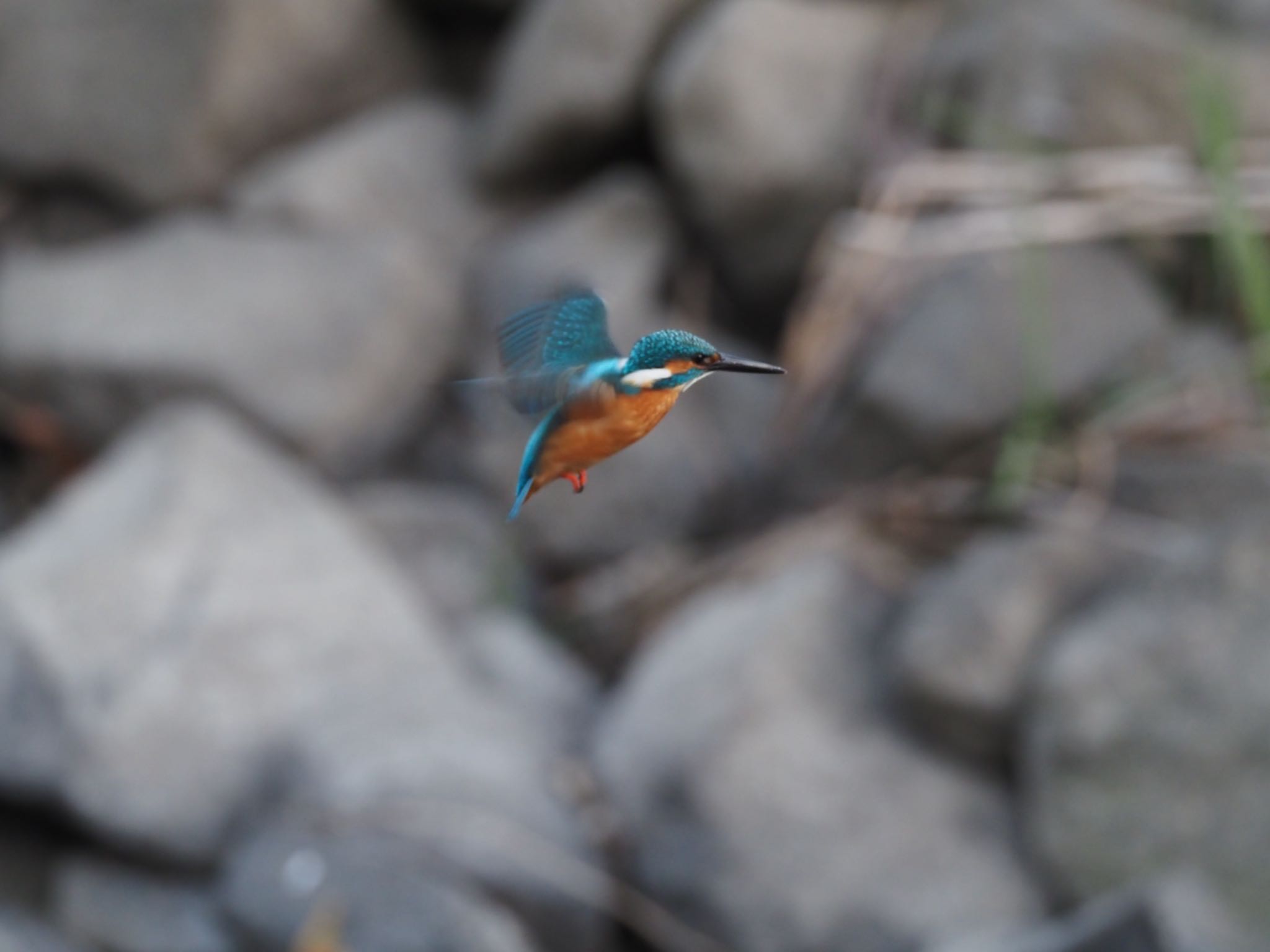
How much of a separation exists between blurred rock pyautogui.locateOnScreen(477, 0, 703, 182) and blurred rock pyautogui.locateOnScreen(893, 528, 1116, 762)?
46.1 inches

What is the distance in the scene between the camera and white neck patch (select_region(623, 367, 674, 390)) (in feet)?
0.64

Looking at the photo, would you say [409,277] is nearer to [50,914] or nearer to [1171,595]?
[50,914]

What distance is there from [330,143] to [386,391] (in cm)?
58

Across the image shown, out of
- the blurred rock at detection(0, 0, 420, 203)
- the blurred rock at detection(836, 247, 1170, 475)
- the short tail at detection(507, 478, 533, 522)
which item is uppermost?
the short tail at detection(507, 478, 533, 522)

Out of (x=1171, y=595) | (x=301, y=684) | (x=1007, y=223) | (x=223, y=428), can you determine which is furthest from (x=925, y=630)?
(x=223, y=428)

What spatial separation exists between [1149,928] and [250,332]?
5.72ft

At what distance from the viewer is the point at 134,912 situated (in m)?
1.87

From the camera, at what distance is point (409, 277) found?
8.27ft

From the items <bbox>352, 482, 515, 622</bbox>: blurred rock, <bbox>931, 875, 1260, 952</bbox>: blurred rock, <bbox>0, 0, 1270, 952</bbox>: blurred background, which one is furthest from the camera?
<bbox>352, 482, 515, 622</bbox>: blurred rock

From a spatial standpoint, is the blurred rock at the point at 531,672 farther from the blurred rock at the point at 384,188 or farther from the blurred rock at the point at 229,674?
the blurred rock at the point at 384,188

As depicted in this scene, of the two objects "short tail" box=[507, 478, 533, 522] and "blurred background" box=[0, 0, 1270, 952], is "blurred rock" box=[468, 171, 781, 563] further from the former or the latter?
"short tail" box=[507, 478, 533, 522]

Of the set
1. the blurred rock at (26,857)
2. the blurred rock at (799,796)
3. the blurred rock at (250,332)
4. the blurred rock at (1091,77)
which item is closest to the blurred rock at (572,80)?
the blurred rock at (250,332)

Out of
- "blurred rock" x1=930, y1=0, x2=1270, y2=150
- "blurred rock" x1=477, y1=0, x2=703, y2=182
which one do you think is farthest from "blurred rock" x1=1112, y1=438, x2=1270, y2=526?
"blurred rock" x1=477, y1=0, x2=703, y2=182

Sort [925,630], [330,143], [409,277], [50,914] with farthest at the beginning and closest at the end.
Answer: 1. [330,143]
2. [409,277]
3. [50,914]
4. [925,630]
